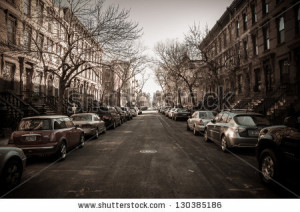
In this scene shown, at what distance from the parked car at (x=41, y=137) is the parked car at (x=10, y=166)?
61.7 inches

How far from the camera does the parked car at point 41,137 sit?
256 inches

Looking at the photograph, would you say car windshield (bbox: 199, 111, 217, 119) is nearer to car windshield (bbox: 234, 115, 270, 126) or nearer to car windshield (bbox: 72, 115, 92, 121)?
car windshield (bbox: 234, 115, 270, 126)

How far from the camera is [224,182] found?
475 cm

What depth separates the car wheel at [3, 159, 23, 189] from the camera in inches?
174

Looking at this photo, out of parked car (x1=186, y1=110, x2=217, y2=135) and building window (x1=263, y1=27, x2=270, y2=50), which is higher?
building window (x1=263, y1=27, x2=270, y2=50)

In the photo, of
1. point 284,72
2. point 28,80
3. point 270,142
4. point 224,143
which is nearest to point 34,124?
point 270,142

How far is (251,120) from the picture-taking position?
7.74 metres

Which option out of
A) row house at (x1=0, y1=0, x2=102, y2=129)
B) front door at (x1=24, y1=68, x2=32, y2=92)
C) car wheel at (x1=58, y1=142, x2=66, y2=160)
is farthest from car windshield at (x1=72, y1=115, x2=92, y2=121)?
front door at (x1=24, y1=68, x2=32, y2=92)

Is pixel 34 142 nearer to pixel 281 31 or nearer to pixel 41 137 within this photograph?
pixel 41 137

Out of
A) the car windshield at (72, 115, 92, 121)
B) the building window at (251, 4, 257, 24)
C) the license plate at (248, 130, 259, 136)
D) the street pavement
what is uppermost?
the building window at (251, 4, 257, 24)

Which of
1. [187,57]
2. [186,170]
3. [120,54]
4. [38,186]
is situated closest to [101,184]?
[38,186]

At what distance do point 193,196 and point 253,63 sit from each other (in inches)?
837

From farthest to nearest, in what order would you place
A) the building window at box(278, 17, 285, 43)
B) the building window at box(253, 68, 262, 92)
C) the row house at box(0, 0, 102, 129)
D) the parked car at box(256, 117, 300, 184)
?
the building window at box(253, 68, 262, 92), the building window at box(278, 17, 285, 43), the row house at box(0, 0, 102, 129), the parked car at box(256, 117, 300, 184)

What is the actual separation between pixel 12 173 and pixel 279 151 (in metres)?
5.88
